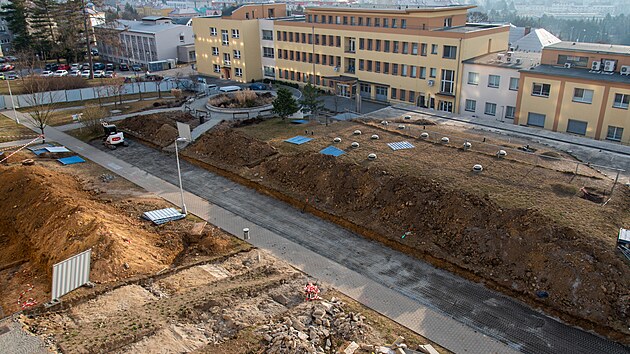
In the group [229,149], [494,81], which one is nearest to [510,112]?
[494,81]

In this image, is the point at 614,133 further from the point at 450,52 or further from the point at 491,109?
the point at 450,52

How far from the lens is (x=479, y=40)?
46.6 m

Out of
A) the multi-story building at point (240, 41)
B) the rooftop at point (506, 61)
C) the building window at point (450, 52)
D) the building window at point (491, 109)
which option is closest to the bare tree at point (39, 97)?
the multi-story building at point (240, 41)

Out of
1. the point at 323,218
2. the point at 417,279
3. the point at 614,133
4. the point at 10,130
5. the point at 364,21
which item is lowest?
the point at 417,279

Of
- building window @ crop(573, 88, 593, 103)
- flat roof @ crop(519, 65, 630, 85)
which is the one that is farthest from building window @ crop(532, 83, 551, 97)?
building window @ crop(573, 88, 593, 103)

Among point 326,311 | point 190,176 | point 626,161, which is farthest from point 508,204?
point 190,176

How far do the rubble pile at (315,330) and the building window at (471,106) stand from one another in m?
34.2

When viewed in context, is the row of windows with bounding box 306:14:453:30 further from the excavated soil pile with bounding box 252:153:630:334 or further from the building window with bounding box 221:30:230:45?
the excavated soil pile with bounding box 252:153:630:334

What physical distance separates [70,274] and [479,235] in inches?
714

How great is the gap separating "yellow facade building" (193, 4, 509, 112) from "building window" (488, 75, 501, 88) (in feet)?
10.4

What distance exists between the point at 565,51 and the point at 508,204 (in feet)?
83.3

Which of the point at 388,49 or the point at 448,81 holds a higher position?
the point at 388,49

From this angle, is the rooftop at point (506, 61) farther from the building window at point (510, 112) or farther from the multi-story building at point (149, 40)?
the multi-story building at point (149, 40)

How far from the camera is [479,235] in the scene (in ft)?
71.5
